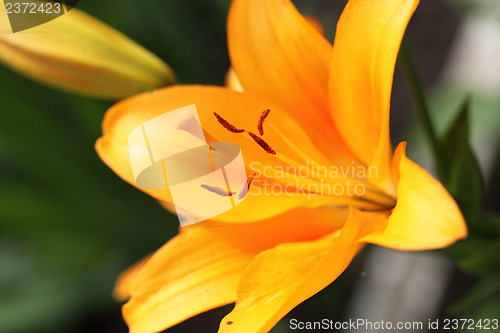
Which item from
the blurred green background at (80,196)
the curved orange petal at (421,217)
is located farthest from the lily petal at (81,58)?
the blurred green background at (80,196)

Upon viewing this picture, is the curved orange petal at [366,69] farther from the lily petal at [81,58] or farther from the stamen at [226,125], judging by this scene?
the lily petal at [81,58]

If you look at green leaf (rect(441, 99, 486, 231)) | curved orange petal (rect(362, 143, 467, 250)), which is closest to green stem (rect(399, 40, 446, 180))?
green leaf (rect(441, 99, 486, 231))

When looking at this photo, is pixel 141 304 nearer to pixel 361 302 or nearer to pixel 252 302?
pixel 252 302

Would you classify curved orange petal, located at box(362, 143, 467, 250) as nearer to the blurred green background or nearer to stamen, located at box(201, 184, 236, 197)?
stamen, located at box(201, 184, 236, 197)

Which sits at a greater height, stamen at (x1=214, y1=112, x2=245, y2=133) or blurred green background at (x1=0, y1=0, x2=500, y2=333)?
stamen at (x1=214, y1=112, x2=245, y2=133)

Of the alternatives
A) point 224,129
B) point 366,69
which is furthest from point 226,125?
point 366,69

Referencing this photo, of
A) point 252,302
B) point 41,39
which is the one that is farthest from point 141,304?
point 41,39

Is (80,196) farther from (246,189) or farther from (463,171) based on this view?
(463,171)
